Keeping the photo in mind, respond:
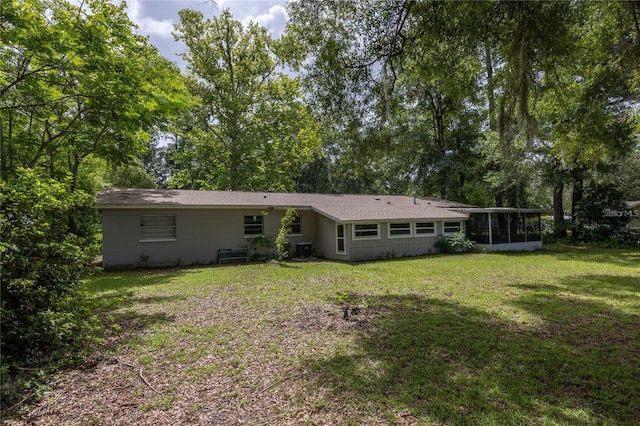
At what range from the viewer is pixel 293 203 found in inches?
599

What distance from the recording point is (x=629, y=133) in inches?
555

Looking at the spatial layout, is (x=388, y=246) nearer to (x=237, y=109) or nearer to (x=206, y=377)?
(x=206, y=377)

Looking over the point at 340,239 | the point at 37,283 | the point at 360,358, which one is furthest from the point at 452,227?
the point at 37,283

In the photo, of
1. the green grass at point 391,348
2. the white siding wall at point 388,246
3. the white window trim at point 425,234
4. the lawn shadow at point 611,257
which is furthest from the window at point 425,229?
the green grass at point 391,348

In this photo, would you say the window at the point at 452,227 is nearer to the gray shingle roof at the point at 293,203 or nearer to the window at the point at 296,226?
the gray shingle roof at the point at 293,203

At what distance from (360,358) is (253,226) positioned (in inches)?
436

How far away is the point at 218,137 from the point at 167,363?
21496mm

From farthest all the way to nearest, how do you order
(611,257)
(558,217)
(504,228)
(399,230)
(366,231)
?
(558,217), (504,228), (399,230), (366,231), (611,257)

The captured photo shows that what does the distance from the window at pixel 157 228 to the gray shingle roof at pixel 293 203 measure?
773 mm

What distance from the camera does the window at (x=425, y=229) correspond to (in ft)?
53.4

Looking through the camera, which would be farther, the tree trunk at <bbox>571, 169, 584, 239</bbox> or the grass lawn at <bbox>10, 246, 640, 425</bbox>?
the tree trunk at <bbox>571, 169, 584, 239</bbox>

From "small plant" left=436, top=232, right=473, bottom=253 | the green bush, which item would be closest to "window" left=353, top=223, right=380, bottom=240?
"small plant" left=436, top=232, right=473, bottom=253

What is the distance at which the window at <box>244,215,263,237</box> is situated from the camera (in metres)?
14.6

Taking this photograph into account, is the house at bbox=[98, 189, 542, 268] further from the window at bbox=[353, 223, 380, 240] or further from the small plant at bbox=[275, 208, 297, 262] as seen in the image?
the small plant at bbox=[275, 208, 297, 262]
